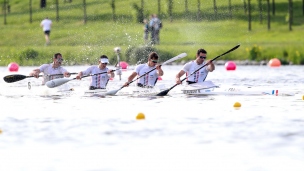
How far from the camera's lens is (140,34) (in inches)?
3012

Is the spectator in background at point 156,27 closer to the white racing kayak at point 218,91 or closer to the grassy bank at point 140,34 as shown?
the grassy bank at point 140,34

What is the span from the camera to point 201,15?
294 ft

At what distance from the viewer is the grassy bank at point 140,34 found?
62.2 m

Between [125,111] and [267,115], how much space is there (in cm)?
411

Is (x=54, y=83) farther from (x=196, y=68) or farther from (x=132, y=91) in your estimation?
(x=196, y=68)

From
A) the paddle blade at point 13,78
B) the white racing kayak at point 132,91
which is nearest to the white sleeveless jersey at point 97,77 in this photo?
the white racing kayak at point 132,91

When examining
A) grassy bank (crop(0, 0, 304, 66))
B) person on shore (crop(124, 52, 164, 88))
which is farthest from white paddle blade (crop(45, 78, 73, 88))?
grassy bank (crop(0, 0, 304, 66))

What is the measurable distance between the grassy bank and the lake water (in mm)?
30419

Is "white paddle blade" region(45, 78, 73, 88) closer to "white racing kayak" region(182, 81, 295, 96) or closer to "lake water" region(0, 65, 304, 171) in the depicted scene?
"lake water" region(0, 65, 304, 171)

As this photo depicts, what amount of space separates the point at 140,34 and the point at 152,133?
187 ft

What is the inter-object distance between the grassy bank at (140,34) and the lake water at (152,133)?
3042 cm

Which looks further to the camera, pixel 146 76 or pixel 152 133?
pixel 146 76

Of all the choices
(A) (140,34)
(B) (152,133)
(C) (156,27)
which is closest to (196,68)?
(B) (152,133)

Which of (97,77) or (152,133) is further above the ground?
(97,77)
